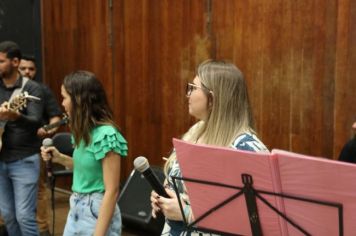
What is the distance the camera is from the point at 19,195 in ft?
12.0

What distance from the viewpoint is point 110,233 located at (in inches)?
96.2

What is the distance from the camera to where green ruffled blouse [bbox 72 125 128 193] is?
2342mm

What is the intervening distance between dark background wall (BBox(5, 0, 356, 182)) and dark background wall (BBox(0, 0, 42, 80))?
240 mm

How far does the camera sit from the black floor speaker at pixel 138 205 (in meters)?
4.19

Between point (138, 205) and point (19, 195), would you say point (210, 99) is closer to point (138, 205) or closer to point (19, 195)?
point (19, 195)

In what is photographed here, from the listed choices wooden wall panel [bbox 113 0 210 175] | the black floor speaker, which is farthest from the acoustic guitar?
wooden wall panel [bbox 113 0 210 175]

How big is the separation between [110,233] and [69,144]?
2359 millimetres

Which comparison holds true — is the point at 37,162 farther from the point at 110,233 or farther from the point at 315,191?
the point at 315,191

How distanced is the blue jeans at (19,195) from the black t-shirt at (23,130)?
65mm

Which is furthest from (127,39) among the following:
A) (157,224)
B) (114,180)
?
(114,180)

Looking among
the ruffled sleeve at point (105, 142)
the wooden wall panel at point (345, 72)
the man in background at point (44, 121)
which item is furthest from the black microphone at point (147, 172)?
the man in background at point (44, 121)

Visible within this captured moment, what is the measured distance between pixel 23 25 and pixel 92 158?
4534 mm

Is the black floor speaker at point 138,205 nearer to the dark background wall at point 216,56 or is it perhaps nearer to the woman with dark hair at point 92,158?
the dark background wall at point 216,56

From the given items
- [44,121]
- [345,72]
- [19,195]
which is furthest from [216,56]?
[19,195]
